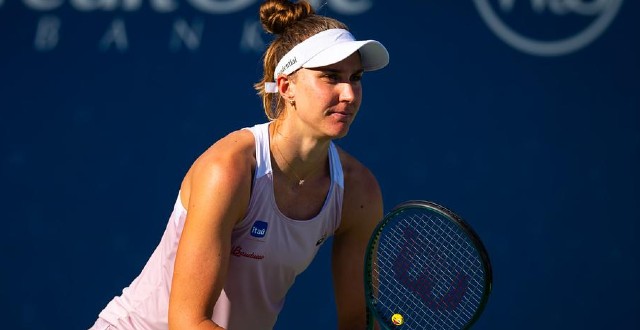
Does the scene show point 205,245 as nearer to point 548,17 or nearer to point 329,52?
point 329,52

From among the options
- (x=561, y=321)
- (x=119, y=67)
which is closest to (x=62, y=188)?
(x=119, y=67)

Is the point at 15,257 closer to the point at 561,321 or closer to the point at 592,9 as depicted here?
the point at 561,321

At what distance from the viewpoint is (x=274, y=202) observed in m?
2.97

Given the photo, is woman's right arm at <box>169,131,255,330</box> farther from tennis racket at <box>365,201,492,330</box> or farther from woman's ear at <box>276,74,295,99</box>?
tennis racket at <box>365,201,492,330</box>

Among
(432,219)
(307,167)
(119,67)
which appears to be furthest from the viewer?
(119,67)

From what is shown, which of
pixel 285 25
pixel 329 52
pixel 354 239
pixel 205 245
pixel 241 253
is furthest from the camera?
pixel 354 239

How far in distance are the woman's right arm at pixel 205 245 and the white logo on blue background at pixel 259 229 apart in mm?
169

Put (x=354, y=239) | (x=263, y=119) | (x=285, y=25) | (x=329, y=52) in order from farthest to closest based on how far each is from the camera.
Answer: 1. (x=263, y=119)
2. (x=354, y=239)
3. (x=285, y=25)
4. (x=329, y=52)

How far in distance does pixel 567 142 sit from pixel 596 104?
202 millimetres

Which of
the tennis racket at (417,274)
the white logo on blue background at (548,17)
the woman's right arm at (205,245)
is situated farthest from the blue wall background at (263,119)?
the woman's right arm at (205,245)

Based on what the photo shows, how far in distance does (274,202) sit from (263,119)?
1.68 meters

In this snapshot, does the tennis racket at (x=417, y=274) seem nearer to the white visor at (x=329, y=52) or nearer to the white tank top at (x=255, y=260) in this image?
the white tank top at (x=255, y=260)

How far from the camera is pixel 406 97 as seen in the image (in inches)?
184

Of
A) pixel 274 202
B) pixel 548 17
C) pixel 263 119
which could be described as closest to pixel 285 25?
pixel 274 202
